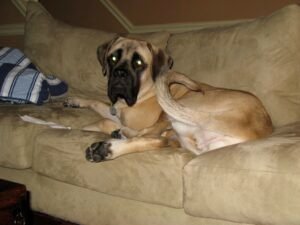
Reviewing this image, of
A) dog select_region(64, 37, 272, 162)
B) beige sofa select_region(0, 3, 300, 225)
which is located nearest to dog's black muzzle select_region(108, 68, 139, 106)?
dog select_region(64, 37, 272, 162)

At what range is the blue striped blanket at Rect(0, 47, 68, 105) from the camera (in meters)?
3.17

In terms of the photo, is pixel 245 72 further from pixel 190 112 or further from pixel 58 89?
pixel 58 89

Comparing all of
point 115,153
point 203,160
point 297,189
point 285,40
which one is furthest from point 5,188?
point 285,40

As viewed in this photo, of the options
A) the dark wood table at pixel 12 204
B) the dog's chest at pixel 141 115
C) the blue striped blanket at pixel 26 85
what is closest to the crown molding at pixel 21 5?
the blue striped blanket at pixel 26 85

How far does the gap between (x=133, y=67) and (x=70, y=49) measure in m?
0.83

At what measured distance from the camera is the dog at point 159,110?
2.16 meters

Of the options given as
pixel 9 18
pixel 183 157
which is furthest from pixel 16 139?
pixel 9 18

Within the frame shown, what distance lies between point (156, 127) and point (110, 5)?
2092 millimetres

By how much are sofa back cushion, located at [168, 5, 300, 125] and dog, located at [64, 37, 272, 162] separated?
19 centimetres

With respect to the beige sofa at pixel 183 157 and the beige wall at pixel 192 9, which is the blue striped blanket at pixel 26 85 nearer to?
the beige sofa at pixel 183 157

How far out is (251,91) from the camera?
8.41 feet

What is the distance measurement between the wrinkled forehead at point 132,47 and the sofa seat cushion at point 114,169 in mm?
659

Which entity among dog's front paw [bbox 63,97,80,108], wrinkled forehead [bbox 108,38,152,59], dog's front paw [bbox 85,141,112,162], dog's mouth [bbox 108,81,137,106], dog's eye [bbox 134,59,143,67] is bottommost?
dog's front paw [bbox 63,97,80,108]

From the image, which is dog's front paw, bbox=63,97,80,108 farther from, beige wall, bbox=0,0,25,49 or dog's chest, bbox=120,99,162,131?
beige wall, bbox=0,0,25,49
